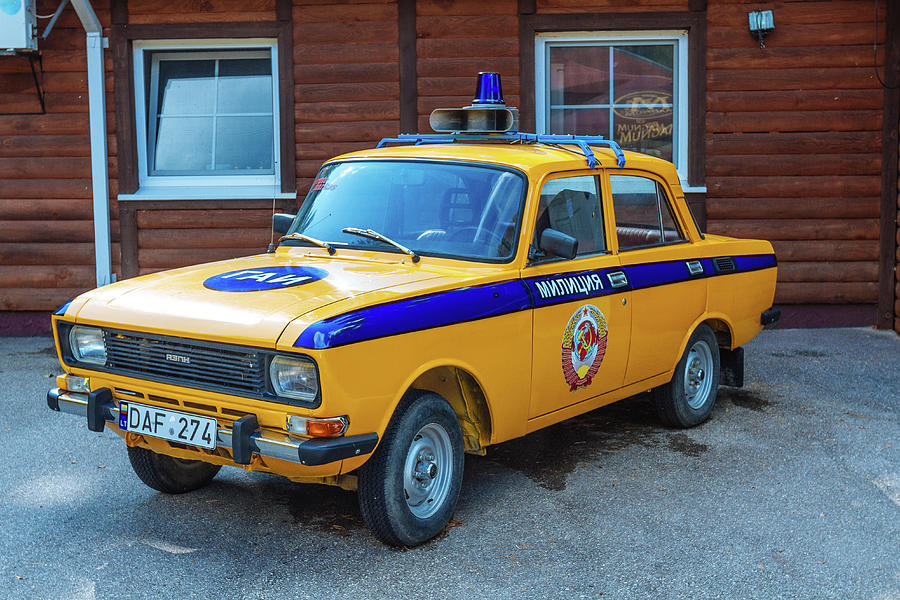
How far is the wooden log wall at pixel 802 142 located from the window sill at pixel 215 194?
4.22 m

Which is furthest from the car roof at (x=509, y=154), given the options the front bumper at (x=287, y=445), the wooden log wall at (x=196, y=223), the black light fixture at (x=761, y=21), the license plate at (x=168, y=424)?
the black light fixture at (x=761, y=21)

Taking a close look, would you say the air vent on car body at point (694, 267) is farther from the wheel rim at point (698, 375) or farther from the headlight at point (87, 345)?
the headlight at point (87, 345)

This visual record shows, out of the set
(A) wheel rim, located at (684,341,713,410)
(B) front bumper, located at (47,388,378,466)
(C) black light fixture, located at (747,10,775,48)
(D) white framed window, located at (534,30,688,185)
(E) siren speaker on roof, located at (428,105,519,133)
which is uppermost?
(C) black light fixture, located at (747,10,775,48)

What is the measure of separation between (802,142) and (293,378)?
7146mm

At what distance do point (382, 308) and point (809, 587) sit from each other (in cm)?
199

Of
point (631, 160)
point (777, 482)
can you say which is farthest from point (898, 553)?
point (631, 160)

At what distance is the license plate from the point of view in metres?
3.95

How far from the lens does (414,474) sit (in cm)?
426

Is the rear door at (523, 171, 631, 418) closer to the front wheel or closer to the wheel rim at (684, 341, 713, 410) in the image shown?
the front wheel

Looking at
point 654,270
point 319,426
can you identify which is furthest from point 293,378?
point 654,270

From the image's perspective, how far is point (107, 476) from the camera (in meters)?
5.31

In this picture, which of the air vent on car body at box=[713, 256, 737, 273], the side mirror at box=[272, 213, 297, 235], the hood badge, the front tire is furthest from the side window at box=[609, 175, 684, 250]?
the hood badge

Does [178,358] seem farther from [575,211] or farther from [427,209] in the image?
[575,211]

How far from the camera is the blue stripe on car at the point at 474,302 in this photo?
12.3 feet
